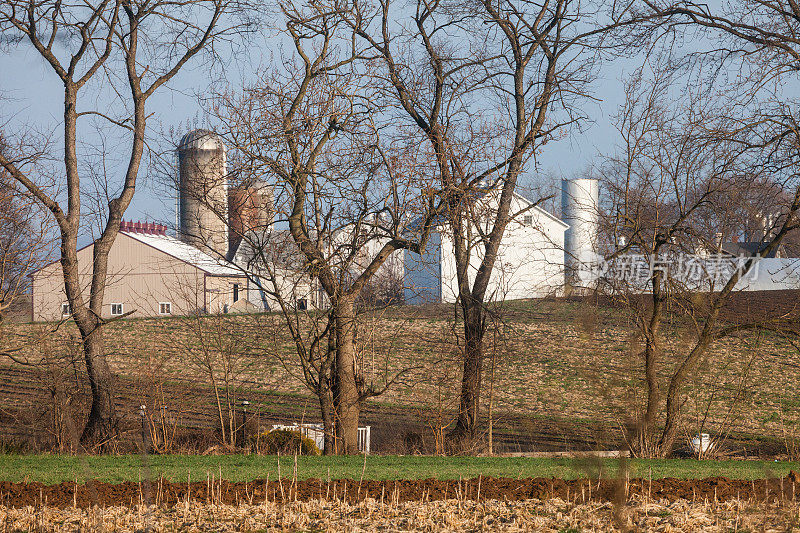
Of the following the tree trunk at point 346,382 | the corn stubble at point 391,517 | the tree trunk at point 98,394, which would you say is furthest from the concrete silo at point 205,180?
the corn stubble at point 391,517

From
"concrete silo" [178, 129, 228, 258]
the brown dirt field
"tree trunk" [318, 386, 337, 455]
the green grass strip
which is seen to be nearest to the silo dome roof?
"concrete silo" [178, 129, 228, 258]

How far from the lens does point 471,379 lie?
42.1ft

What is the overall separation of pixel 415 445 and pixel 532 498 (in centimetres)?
619

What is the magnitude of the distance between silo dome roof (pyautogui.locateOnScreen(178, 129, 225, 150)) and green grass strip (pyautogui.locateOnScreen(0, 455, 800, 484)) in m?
5.04

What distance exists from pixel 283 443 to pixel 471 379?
343cm

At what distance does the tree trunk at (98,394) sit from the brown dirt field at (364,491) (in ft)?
21.0

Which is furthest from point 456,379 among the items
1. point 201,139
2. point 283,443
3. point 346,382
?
point 201,139

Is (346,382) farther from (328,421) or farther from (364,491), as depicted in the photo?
(364,491)

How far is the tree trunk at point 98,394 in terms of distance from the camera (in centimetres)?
1317

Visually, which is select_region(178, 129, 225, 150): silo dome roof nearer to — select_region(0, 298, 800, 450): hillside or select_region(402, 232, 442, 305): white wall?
select_region(0, 298, 800, 450): hillside

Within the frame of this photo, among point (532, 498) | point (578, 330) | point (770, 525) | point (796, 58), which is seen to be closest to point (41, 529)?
point (532, 498)

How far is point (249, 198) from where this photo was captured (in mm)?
12219

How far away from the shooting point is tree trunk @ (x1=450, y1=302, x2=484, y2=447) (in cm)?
1286

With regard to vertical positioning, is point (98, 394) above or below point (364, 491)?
above
